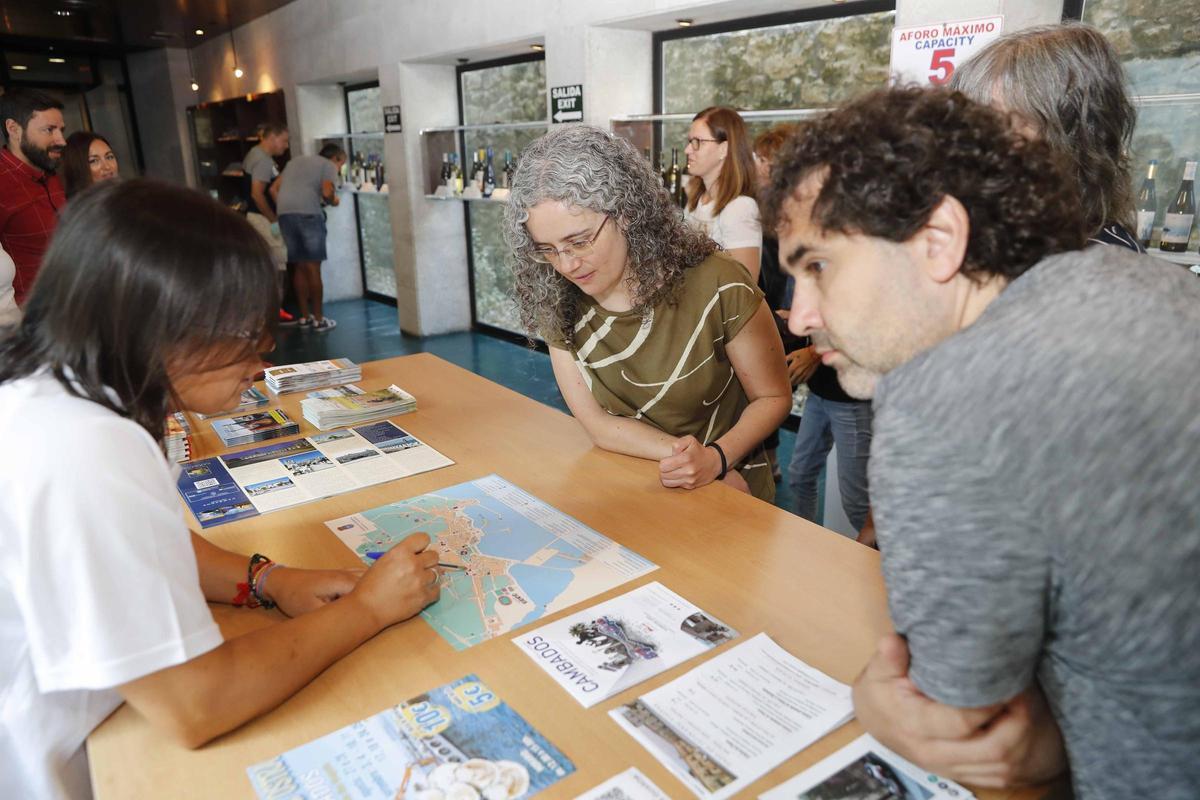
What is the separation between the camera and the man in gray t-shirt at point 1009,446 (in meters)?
0.59

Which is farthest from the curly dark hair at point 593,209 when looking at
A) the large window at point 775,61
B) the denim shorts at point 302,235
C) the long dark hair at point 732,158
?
the denim shorts at point 302,235

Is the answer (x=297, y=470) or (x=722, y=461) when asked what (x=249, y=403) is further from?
(x=722, y=461)

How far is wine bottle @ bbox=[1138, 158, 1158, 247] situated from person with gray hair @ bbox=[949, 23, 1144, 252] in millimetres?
1661

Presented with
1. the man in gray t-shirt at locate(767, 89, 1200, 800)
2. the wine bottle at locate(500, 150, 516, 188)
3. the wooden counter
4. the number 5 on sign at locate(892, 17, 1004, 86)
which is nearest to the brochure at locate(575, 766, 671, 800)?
the wooden counter

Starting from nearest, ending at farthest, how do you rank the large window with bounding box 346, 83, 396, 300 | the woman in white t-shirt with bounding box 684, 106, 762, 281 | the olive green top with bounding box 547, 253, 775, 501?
1. the olive green top with bounding box 547, 253, 775, 501
2. the woman in white t-shirt with bounding box 684, 106, 762, 281
3. the large window with bounding box 346, 83, 396, 300

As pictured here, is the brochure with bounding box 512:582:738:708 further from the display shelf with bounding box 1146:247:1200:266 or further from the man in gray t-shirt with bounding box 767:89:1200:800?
the display shelf with bounding box 1146:247:1200:266

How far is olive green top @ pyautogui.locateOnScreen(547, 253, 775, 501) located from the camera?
1.79m

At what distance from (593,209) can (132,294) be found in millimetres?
1029

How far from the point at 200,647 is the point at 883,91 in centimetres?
99

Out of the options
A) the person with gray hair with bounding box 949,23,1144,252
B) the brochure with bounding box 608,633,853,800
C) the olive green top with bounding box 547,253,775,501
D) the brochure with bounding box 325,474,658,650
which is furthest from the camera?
the olive green top with bounding box 547,253,775,501

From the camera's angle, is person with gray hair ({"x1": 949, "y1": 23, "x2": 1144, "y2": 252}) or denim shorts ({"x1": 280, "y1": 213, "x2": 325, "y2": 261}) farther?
denim shorts ({"x1": 280, "y1": 213, "x2": 325, "y2": 261})

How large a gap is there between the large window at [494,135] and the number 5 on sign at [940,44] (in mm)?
3096

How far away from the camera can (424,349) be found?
241 inches

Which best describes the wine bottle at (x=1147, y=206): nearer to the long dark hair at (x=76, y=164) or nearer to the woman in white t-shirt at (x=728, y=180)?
the woman in white t-shirt at (x=728, y=180)
